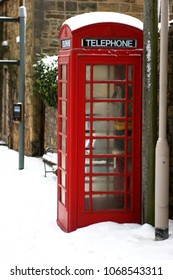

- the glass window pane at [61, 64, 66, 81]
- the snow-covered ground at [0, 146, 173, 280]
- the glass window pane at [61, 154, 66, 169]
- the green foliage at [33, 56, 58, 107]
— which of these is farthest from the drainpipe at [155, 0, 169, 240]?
the green foliage at [33, 56, 58, 107]

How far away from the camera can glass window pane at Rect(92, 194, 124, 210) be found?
27.0 ft

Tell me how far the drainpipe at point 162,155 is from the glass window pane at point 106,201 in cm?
76

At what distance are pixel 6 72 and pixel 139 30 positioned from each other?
509 inches

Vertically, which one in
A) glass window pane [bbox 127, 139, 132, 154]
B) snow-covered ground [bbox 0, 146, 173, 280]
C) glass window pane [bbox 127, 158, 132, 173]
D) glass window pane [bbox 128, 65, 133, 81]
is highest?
glass window pane [bbox 128, 65, 133, 81]

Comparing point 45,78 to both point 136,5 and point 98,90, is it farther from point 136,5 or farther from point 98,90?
point 98,90

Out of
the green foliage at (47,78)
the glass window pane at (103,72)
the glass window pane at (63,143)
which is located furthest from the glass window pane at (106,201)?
the green foliage at (47,78)

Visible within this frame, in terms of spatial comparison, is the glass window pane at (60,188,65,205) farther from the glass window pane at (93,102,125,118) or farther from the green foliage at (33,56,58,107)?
the green foliage at (33,56,58,107)

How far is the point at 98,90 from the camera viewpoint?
8094mm

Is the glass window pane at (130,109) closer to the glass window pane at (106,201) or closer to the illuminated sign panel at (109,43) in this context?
the illuminated sign panel at (109,43)

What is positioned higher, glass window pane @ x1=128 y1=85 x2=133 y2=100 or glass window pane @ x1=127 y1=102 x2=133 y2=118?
glass window pane @ x1=128 y1=85 x2=133 y2=100

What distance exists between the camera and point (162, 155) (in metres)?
7.56

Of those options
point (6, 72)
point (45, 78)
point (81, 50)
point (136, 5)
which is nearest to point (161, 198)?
point (81, 50)

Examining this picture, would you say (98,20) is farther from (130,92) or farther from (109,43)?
(130,92)

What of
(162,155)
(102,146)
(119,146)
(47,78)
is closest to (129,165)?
(119,146)
